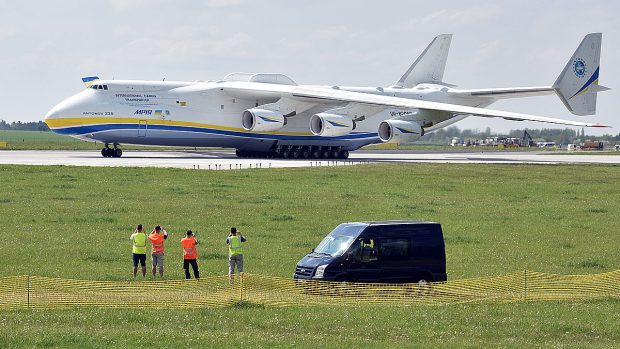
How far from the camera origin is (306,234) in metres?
33.6

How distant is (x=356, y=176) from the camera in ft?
186

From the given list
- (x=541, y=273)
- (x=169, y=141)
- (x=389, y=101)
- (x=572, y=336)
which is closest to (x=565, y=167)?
(x=389, y=101)

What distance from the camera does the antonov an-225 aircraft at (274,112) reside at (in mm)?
68375

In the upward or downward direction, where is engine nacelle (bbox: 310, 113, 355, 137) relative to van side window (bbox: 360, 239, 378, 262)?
upward

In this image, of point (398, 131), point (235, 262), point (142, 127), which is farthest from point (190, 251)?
point (398, 131)

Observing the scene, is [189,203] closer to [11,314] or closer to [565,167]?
[11,314]

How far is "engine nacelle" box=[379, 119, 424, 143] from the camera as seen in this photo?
73438 millimetres

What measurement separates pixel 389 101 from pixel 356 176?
1573 centimetres

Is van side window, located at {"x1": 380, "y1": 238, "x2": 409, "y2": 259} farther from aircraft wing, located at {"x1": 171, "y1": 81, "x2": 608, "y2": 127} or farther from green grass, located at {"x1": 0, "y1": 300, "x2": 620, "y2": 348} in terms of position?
aircraft wing, located at {"x1": 171, "y1": 81, "x2": 608, "y2": 127}

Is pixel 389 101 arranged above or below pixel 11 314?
above

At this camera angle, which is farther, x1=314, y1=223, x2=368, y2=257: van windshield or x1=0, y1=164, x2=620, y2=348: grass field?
x1=314, y1=223, x2=368, y2=257: van windshield

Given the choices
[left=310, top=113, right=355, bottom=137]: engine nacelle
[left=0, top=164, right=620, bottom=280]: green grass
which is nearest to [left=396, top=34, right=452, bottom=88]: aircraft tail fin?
[left=310, top=113, right=355, bottom=137]: engine nacelle

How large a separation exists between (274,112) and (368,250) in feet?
163

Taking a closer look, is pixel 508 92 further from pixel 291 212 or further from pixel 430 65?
pixel 291 212
